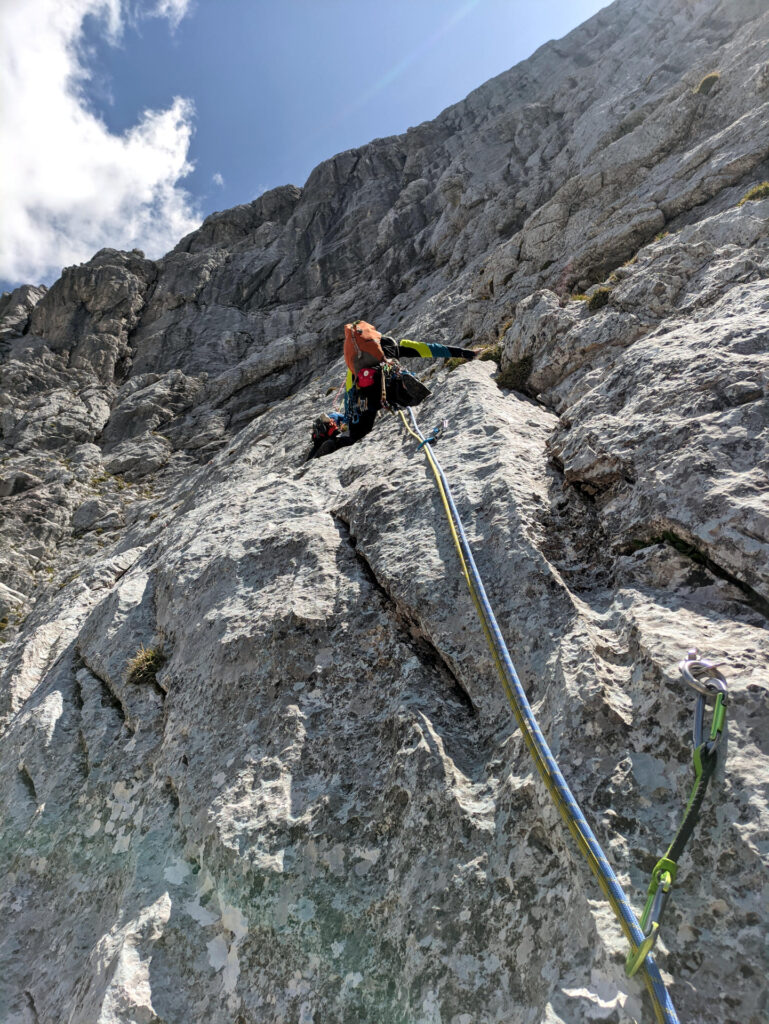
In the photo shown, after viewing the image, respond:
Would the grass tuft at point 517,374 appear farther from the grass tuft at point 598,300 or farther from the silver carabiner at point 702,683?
the silver carabiner at point 702,683

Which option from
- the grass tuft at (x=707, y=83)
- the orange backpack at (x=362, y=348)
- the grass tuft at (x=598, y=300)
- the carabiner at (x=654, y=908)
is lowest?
Answer: the carabiner at (x=654, y=908)

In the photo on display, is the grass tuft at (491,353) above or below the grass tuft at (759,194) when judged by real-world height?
below

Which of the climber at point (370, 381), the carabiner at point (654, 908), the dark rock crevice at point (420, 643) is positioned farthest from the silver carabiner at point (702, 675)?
the climber at point (370, 381)

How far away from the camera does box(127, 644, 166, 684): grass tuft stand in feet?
27.7

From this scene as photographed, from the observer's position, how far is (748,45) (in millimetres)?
25906

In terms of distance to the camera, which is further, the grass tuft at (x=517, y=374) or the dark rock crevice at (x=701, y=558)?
the grass tuft at (x=517, y=374)

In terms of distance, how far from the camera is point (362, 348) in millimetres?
13609

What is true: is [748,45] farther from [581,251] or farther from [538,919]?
[538,919]

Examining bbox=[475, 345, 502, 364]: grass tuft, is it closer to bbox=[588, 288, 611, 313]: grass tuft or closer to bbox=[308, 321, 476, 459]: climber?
bbox=[308, 321, 476, 459]: climber

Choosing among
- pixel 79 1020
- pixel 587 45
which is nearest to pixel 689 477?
pixel 79 1020

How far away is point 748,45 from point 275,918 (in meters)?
38.7

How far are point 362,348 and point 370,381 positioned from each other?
2.84ft

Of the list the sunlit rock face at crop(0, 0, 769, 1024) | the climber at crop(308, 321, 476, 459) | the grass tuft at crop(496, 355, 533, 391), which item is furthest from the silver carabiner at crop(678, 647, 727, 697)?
the climber at crop(308, 321, 476, 459)

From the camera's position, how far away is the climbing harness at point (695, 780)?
327 cm
